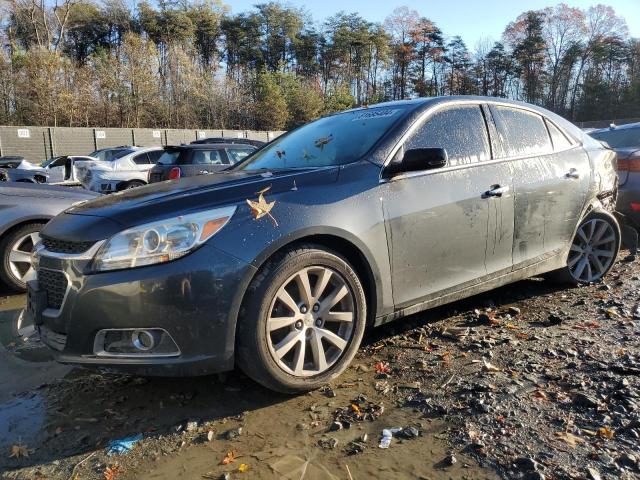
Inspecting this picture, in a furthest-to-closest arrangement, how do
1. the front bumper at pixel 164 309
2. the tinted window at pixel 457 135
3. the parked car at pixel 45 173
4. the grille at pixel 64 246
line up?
the parked car at pixel 45 173 → the tinted window at pixel 457 135 → the grille at pixel 64 246 → the front bumper at pixel 164 309

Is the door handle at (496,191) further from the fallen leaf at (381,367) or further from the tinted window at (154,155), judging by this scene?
the tinted window at (154,155)

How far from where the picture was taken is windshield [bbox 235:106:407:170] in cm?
344

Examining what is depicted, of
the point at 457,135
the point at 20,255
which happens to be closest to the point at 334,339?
the point at 457,135

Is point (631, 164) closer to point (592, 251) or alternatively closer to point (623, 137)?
point (623, 137)

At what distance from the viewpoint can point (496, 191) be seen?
3.69 m

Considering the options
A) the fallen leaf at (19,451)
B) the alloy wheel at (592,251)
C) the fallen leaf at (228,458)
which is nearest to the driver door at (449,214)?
the alloy wheel at (592,251)

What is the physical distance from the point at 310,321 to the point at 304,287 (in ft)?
0.66

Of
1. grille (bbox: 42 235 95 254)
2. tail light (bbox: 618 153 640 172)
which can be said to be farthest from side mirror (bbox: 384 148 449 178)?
tail light (bbox: 618 153 640 172)

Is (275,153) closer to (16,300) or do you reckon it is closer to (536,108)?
(536,108)

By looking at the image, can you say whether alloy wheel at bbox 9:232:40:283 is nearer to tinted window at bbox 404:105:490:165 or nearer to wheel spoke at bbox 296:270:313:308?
wheel spoke at bbox 296:270:313:308

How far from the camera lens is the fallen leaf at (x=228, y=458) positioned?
7.63ft

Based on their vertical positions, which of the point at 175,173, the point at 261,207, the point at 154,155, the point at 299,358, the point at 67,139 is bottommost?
the point at 299,358

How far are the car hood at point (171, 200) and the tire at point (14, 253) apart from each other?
259 cm

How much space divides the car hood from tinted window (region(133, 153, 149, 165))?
12.4m
